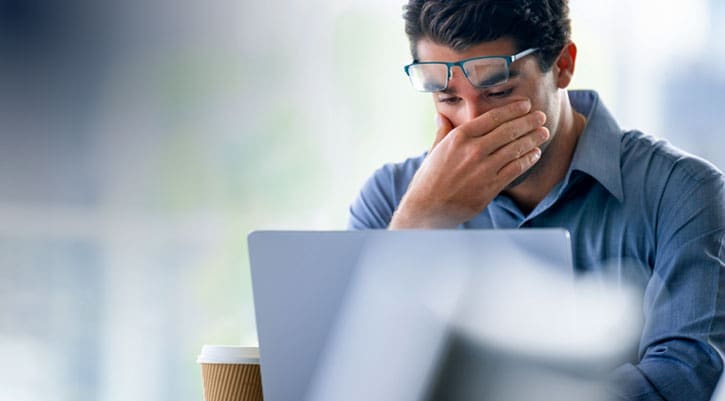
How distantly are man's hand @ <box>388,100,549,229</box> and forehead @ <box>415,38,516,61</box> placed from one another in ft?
0.30

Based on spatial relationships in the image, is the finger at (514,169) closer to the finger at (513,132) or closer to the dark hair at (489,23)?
the finger at (513,132)

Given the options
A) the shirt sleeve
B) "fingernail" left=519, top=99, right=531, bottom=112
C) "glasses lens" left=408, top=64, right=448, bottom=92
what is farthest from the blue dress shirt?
"glasses lens" left=408, top=64, right=448, bottom=92

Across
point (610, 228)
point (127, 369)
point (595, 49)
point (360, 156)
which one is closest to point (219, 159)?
point (360, 156)

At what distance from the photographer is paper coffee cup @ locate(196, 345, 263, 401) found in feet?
3.27

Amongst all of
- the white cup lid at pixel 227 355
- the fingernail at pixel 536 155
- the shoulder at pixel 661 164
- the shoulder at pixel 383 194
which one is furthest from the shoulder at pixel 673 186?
the white cup lid at pixel 227 355

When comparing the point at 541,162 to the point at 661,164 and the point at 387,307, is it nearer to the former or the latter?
the point at 661,164

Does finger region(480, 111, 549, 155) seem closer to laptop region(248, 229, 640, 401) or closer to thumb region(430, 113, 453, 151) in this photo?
thumb region(430, 113, 453, 151)

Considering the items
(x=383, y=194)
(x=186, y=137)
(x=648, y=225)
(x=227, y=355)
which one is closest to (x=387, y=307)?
(x=227, y=355)

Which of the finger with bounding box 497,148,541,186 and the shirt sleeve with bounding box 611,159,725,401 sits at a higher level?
the finger with bounding box 497,148,541,186

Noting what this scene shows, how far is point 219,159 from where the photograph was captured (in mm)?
2348

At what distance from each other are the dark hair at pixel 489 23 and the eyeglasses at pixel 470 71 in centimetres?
4

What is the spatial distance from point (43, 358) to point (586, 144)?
147 centimetres

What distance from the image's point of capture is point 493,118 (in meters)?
1.52

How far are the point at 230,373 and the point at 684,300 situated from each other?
69cm
